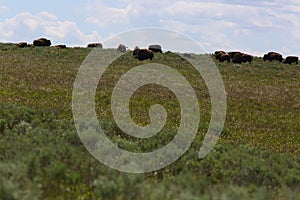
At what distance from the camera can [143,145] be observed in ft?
41.0

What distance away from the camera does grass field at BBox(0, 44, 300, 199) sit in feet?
24.3

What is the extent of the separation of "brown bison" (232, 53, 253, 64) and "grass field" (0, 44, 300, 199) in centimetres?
1658

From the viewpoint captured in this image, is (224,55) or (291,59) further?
(291,59)

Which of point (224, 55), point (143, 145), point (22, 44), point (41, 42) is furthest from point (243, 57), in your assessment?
point (143, 145)

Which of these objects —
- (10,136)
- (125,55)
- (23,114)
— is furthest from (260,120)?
(125,55)

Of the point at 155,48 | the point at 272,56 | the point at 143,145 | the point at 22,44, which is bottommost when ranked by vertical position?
the point at 143,145

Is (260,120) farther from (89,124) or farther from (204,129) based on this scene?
(89,124)

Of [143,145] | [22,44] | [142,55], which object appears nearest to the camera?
[143,145]

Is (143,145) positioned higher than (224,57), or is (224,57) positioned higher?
(224,57)

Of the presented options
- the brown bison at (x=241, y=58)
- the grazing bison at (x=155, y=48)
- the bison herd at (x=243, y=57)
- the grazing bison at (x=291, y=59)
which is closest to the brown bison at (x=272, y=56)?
the bison herd at (x=243, y=57)

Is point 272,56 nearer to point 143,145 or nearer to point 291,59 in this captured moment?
point 291,59

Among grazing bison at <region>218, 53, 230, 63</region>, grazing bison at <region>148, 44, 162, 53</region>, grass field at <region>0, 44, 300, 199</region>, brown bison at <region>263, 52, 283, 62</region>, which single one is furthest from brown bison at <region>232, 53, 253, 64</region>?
grass field at <region>0, 44, 300, 199</region>

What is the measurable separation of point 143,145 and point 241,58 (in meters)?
44.2

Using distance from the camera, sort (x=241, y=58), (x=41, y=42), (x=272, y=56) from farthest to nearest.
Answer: (x=41, y=42)
(x=272, y=56)
(x=241, y=58)
